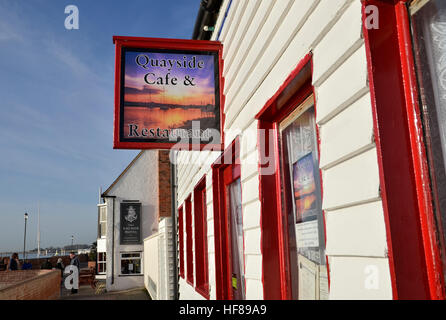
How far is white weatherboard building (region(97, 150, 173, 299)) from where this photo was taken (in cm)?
2109

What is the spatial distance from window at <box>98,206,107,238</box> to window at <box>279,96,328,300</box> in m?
24.4

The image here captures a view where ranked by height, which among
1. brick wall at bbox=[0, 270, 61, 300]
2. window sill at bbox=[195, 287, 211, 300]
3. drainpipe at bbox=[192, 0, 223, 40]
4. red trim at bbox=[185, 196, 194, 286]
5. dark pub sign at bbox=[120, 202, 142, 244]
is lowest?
brick wall at bbox=[0, 270, 61, 300]

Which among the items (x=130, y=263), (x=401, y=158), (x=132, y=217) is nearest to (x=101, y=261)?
(x=130, y=263)

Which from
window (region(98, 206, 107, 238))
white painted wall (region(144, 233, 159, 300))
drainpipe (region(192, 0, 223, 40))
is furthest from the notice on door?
window (region(98, 206, 107, 238))

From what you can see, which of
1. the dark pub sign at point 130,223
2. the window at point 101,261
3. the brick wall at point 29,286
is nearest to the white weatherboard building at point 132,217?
the dark pub sign at point 130,223

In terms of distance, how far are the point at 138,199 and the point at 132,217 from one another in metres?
1.04

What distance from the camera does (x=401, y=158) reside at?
155 cm

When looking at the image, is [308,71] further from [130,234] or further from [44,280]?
[130,234]

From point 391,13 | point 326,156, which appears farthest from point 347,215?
point 391,13

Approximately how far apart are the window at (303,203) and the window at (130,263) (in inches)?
773

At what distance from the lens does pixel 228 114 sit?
433 centimetres

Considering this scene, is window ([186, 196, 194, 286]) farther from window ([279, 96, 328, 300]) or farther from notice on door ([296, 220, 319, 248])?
notice on door ([296, 220, 319, 248])

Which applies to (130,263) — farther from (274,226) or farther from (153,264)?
(274,226)

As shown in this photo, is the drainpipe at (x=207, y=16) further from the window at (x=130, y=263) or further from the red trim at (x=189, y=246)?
the window at (x=130, y=263)
